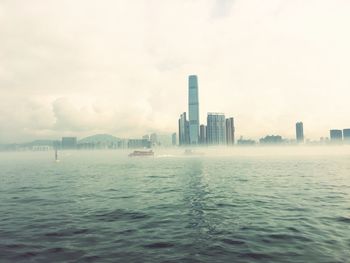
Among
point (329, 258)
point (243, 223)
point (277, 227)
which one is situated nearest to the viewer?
point (329, 258)

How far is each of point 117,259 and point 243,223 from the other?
624 inches

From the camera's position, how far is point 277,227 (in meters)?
29.3

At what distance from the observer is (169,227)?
30.1 metres

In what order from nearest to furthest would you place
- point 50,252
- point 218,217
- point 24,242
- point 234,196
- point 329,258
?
point 329,258, point 50,252, point 24,242, point 218,217, point 234,196

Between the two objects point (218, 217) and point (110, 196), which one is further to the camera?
point (110, 196)

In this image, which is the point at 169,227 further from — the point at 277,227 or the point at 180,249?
the point at 277,227

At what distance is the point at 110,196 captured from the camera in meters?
52.9

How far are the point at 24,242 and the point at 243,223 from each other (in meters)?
22.4

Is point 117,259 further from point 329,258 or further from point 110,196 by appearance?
point 110,196

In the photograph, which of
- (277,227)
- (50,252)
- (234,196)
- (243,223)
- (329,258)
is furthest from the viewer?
(234,196)

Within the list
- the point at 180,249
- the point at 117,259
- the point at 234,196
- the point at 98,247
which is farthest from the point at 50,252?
the point at 234,196

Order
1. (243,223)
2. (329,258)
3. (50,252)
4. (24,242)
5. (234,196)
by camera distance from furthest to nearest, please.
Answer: (234,196)
(243,223)
(24,242)
(50,252)
(329,258)

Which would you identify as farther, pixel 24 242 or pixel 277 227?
pixel 277 227

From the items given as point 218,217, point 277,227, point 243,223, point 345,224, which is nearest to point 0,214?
point 218,217
